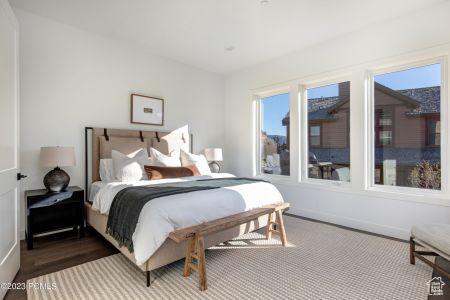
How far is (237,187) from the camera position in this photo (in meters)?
2.87

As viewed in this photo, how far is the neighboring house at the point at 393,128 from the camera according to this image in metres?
3.02

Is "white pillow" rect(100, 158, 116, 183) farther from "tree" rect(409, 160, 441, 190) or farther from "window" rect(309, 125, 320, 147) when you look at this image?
"tree" rect(409, 160, 441, 190)

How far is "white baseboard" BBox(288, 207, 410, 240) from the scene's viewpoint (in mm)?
3105

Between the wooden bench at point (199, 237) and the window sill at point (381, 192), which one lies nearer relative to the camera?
the wooden bench at point (199, 237)

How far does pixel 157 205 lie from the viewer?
210 cm

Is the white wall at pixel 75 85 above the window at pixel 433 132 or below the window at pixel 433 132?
above

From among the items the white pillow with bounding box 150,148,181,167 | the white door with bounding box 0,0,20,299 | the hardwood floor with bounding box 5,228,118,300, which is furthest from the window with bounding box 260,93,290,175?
the white door with bounding box 0,0,20,299

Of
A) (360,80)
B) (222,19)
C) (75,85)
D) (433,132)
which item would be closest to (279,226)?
(433,132)

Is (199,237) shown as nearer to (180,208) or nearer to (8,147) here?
(180,208)

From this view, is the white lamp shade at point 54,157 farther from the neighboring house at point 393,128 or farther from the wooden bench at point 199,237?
the neighboring house at point 393,128

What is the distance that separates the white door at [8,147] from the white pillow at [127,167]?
1.12 m

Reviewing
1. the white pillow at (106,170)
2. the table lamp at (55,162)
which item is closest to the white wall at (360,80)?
the white pillow at (106,170)

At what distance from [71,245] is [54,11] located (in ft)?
9.57

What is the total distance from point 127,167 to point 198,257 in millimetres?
1779
